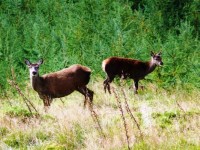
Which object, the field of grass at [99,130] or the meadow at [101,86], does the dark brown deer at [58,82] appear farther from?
the field of grass at [99,130]

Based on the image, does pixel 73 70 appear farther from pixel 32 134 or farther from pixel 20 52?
pixel 20 52

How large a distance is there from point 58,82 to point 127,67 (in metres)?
5.50

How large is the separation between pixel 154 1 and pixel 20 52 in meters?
13.1

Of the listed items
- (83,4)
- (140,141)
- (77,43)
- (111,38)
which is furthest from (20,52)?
(140,141)

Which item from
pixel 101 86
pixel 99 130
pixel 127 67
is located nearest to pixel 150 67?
pixel 127 67

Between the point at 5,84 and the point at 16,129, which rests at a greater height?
the point at 16,129

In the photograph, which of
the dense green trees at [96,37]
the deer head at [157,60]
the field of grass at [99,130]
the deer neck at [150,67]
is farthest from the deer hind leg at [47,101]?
the deer neck at [150,67]

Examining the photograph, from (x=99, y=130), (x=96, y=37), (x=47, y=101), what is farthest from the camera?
(x=96, y=37)

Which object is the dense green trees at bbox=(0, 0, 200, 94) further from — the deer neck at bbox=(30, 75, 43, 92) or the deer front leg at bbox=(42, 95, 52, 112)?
the deer front leg at bbox=(42, 95, 52, 112)

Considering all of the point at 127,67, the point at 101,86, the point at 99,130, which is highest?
the point at 99,130

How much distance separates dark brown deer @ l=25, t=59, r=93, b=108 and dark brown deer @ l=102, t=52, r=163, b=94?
419 cm

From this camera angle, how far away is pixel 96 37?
82.0ft

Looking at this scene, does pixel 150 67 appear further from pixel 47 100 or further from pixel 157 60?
pixel 47 100

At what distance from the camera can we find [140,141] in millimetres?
6910
